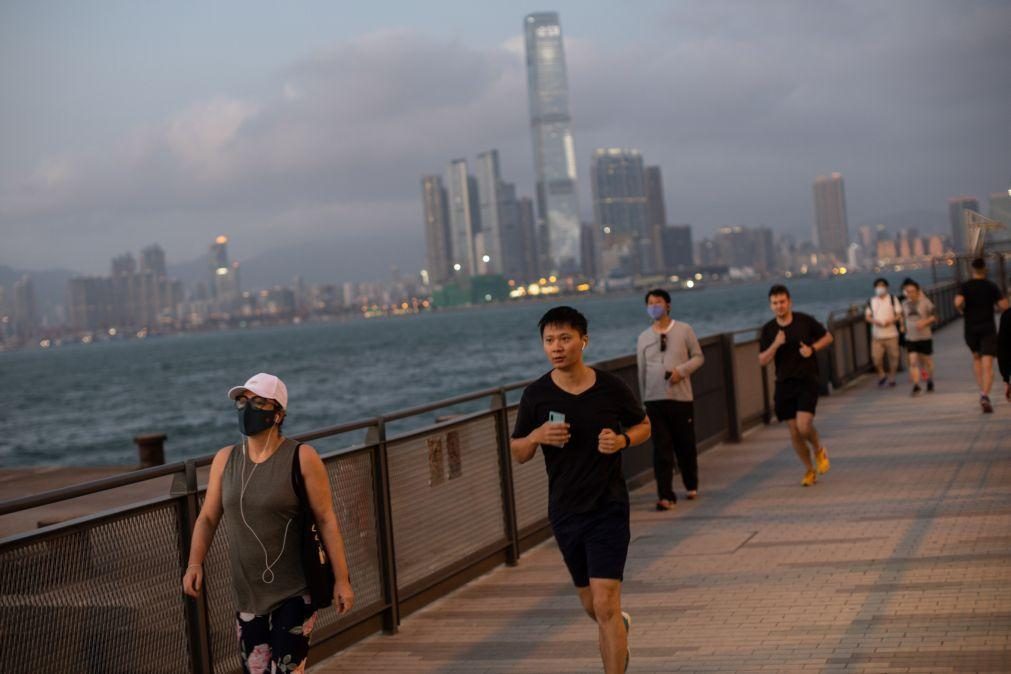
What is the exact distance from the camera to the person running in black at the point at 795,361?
1202 cm

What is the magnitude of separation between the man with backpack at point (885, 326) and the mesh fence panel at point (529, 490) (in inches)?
438

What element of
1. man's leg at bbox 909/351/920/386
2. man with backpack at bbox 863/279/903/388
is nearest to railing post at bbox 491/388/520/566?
man's leg at bbox 909/351/920/386

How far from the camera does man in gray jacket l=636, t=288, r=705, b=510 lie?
38.1 feet

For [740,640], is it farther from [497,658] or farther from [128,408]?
[128,408]

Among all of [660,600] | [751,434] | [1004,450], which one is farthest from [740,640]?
[751,434]

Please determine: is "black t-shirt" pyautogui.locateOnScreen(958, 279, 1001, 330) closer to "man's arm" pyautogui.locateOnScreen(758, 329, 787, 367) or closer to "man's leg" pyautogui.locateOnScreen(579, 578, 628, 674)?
"man's arm" pyautogui.locateOnScreen(758, 329, 787, 367)

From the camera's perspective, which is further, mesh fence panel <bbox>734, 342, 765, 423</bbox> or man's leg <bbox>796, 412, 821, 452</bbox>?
mesh fence panel <bbox>734, 342, 765, 423</bbox>

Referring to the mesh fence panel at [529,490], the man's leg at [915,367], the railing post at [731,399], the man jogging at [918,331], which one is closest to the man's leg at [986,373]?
the man jogging at [918,331]

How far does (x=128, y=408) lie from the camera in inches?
3612

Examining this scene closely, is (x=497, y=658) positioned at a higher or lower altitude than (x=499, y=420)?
lower

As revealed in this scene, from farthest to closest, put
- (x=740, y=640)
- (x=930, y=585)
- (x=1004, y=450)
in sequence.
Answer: (x=1004, y=450) → (x=930, y=585) → (x=740, y=640)

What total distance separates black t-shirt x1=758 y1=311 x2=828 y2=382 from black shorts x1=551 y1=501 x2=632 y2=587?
636cm

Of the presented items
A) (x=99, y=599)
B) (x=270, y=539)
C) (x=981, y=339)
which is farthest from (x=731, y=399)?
(x=270, y=539)

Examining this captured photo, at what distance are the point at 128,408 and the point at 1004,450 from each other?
84.6 metres
